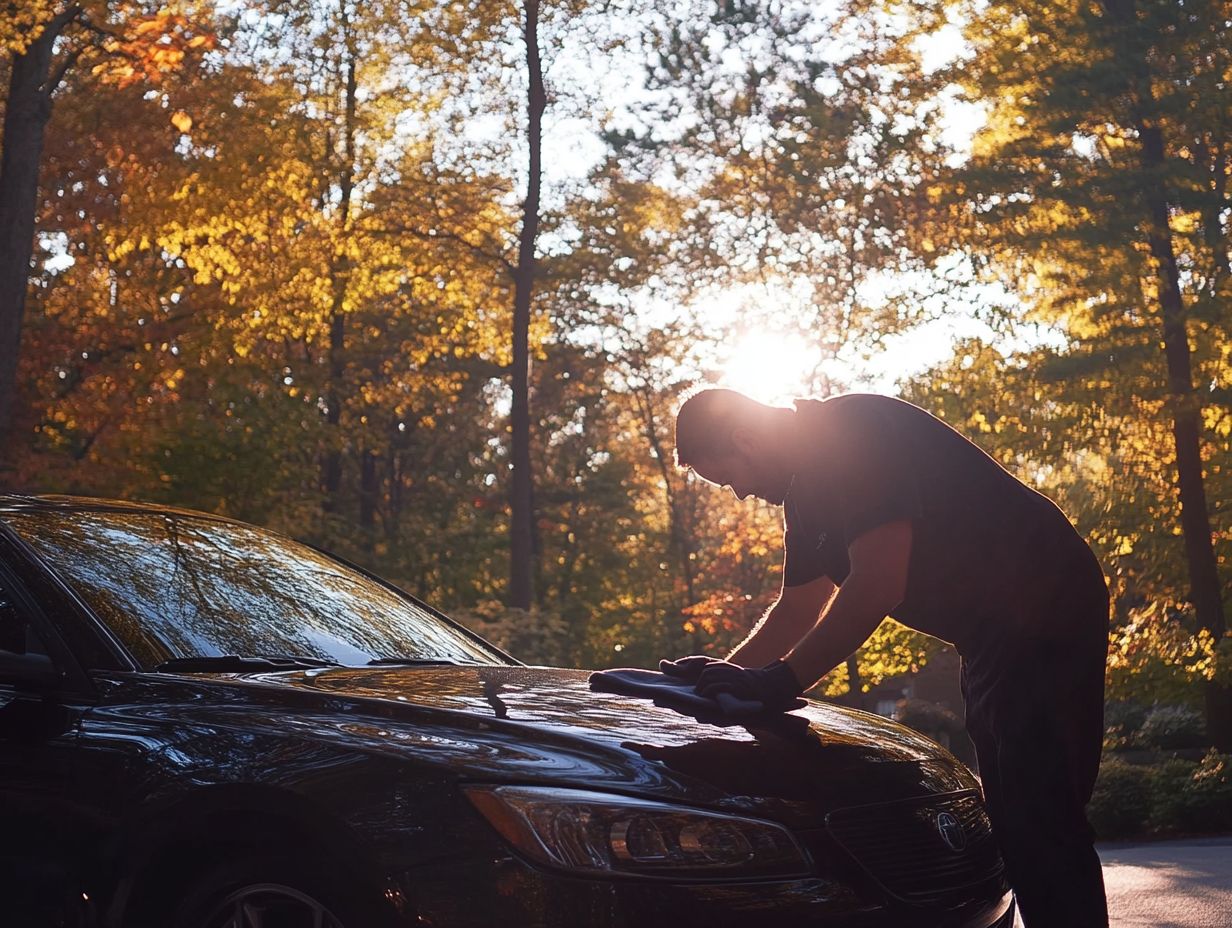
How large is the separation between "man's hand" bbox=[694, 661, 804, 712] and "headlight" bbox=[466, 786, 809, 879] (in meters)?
0.56

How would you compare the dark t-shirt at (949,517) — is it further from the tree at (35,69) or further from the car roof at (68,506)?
the tree at (35,69)

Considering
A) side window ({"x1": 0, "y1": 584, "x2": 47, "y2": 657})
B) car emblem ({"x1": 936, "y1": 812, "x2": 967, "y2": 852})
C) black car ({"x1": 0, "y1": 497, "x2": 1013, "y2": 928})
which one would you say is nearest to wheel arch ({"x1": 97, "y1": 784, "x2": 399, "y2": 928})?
black car ({"x1": 0, "y1": 497, "x2": 1013, "y2": 928})

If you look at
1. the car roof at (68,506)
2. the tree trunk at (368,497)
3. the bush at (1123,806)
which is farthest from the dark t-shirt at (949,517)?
the tree trunk at (368,497)

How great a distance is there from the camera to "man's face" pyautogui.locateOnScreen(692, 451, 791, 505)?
4.08 meters

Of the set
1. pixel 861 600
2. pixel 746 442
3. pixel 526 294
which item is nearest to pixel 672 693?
pixel 861 600

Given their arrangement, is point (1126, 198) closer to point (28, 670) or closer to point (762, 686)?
point (762, 686)

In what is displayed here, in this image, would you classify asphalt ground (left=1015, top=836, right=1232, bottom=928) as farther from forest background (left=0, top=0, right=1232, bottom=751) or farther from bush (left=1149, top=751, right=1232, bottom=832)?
forest background (left=0, top=0, right=1232, bottom=751)

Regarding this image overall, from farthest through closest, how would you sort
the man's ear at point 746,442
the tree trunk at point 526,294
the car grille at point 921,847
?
1. the tree trunk at point 526,294
2. the man's ear at point 746,442
3. the car grille at point 921,847

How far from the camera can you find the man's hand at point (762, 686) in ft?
12.2

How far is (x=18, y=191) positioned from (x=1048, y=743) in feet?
43.6

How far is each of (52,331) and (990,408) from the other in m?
14.2

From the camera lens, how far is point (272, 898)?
10.6 feet

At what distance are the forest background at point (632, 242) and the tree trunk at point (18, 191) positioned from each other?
4 cm

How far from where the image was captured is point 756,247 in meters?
31.0
